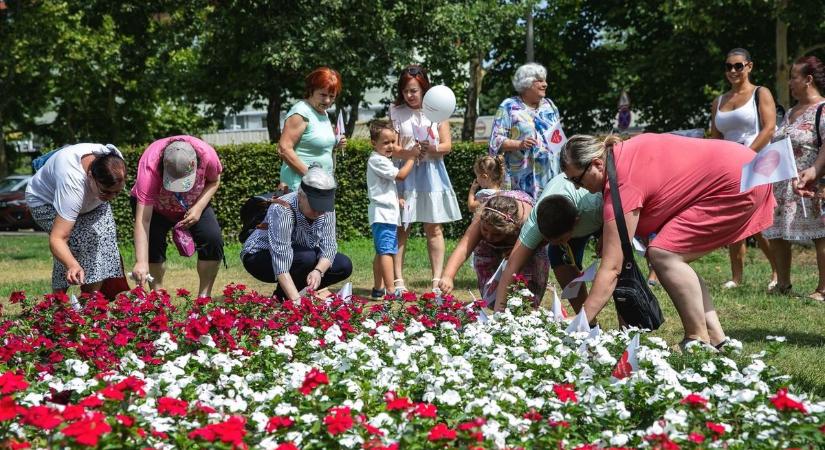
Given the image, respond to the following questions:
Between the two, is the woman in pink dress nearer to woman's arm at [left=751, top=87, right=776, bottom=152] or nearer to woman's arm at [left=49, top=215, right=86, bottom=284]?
woman's arm at [left=751, top=87, right=776, bottom=152]

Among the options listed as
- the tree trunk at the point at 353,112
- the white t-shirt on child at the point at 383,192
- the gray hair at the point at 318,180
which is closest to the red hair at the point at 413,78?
the white t-shirt on child at the point at 383,192

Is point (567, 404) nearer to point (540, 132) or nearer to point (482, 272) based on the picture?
point (482, 272)

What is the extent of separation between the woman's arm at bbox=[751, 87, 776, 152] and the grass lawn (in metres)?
1.21

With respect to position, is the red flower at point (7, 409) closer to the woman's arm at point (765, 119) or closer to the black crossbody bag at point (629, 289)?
the black crossbody bag at point (629, 289)

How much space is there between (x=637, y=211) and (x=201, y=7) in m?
21.3

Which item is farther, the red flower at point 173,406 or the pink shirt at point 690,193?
the pink shirt at point 690,193

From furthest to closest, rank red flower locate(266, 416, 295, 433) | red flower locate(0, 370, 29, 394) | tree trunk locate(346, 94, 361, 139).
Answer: tree trunk locate(346, 94, 361, 139) → red flower locate(0, 370, 29, 394) → red flower locate(266, 416, 295, 433)

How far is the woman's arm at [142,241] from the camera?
20.6ft

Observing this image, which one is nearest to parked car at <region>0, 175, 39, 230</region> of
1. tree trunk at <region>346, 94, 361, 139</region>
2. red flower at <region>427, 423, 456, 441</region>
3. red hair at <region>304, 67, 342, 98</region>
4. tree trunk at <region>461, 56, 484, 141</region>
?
tree trunk at <region>346, 94, 361, 139</region>

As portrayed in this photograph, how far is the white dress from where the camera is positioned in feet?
25.7

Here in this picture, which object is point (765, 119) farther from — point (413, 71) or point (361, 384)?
point (361, 384)

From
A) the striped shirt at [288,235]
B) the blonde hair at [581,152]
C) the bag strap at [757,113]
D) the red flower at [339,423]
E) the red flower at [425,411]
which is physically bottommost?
the red flower at [425,411]

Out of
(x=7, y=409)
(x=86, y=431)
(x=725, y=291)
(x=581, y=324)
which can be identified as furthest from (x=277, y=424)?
(x=725, y=291)

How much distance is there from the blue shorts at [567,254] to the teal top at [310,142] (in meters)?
2.14
